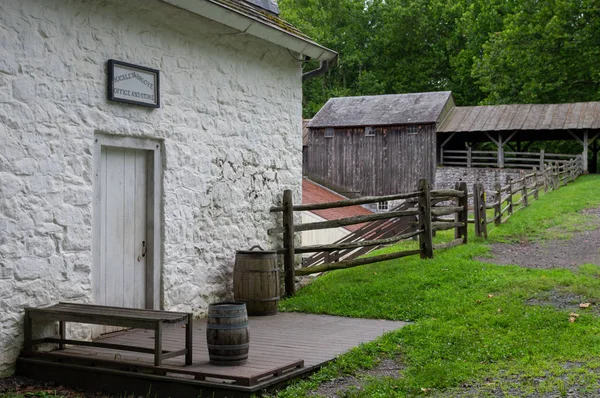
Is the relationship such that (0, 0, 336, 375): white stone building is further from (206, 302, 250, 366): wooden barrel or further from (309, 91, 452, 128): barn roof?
(309, 91, 452, 128): barn roof

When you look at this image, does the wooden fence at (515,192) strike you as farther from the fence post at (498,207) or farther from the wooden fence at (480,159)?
the wooden fence at (480,159)

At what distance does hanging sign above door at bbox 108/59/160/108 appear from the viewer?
288 inches

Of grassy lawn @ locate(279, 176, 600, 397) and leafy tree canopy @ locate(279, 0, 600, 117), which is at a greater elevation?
leafy tree canopy @ locate(279, 0, 600, 117)

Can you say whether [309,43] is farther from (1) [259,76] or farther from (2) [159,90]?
(2) [159,90]

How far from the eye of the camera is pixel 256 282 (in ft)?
28.3

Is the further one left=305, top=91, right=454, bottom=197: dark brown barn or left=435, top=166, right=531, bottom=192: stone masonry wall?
left=305, top=91, right=454, bottom=197: dark brown barn

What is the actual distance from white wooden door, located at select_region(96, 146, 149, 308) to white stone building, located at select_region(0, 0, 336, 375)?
0.02 metres

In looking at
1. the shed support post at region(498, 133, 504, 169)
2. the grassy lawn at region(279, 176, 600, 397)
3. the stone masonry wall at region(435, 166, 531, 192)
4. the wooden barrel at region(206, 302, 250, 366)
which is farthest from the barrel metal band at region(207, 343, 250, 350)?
the shed support post at region(498, 133, 504, 169)

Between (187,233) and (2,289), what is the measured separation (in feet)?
8.69

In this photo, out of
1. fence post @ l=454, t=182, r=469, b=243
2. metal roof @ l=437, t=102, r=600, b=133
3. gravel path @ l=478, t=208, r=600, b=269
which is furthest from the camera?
metal roof @ l=437, t=102, r=600, b=133

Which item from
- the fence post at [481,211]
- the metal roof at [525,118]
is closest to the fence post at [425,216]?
the fence post at [481,211]

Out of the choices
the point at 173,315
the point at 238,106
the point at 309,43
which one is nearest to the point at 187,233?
the point at 238,106

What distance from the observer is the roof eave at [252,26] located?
309 inches

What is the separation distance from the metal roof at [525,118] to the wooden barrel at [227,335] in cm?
2766
